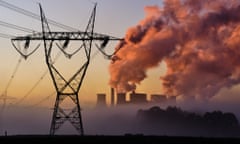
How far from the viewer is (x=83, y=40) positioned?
10656cm

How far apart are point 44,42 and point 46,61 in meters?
3.87
